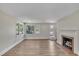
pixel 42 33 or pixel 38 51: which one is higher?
pixel 42 33

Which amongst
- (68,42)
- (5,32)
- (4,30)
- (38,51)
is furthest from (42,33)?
(4,30)

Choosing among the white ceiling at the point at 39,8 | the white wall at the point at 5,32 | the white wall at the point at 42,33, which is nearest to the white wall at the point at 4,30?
the white wall at the point at 5,32

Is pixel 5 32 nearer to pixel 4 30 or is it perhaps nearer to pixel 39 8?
pixel 4 30

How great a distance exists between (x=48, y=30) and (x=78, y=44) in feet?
28.5

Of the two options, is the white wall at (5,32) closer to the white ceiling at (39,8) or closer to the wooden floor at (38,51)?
the wooden floor at (38,51)

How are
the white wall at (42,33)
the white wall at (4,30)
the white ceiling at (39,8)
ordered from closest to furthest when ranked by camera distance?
1. the white ceiling at (39,8)
2. the white wall at (4,30)
3. the white wall at (42,33)

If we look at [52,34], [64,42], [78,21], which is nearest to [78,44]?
[78,21]

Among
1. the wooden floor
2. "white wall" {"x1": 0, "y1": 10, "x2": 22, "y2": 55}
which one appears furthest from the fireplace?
"white wall" {"x1": 0, "y1": 10, "x2": 22, "y2": 55}

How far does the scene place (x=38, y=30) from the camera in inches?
532

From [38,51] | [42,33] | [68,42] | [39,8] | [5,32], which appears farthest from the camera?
[42,33]

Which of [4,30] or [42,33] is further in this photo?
[42,33]

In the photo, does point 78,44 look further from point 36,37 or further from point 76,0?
point 36,37

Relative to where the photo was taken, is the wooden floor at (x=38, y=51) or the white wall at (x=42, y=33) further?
the white wall at (x=42, y=33)

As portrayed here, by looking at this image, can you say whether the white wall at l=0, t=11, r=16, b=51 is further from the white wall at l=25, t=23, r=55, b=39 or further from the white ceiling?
the white wall at l=25, t=23, r=55, b=39
